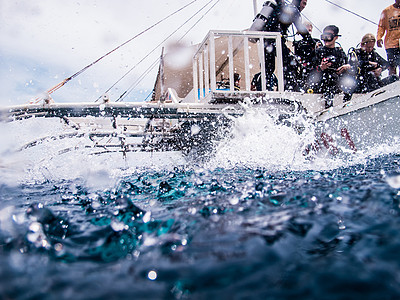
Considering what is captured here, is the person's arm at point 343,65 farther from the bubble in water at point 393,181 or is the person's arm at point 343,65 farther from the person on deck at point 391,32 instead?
the bubble in water at point 393,181

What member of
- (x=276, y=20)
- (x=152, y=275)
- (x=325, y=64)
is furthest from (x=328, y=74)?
(x=152, y=275)

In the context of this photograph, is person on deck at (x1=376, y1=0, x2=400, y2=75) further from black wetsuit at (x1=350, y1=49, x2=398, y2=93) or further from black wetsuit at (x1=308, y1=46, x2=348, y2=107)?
black wetsuit at (x1=308, y1=46, x2=348, y2=107)

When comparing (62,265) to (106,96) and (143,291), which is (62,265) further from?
(106,96)

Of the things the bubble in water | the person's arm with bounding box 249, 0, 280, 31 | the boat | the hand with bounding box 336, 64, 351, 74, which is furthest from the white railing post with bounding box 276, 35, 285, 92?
the bubble in water

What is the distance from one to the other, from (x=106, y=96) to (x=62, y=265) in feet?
13.5

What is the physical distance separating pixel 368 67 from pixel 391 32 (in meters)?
0.75

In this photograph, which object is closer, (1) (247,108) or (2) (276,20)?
(1) (247,108)

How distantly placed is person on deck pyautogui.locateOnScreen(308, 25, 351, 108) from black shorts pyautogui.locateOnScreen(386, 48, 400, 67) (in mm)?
907

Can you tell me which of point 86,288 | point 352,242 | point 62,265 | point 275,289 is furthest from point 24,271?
point 352,242

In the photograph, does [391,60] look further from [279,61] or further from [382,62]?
[279,61]

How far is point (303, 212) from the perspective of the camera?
50.9 inches

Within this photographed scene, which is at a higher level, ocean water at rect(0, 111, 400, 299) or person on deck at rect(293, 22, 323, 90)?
person on deck at rect(293, 22, 323, 90)

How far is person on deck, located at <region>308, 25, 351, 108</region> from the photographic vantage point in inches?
208

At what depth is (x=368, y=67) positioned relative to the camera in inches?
219
